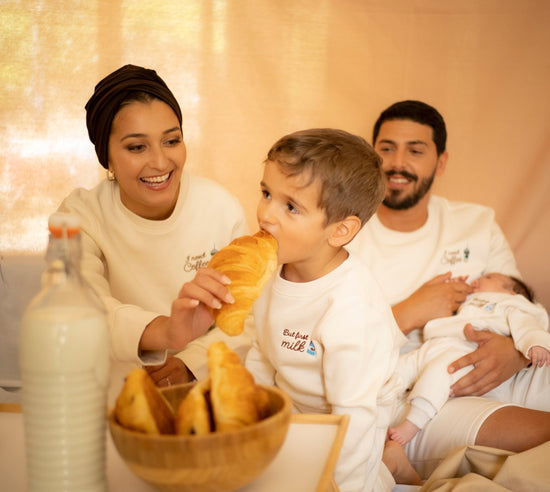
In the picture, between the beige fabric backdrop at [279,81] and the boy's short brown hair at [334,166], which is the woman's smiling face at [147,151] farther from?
the beige fabric backdrop at [279,81]

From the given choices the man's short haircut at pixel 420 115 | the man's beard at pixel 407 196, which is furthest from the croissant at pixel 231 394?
the man's short haircut at pixel 420 115

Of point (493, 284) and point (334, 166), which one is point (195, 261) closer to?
point (334, 166)

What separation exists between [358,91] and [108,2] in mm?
1112

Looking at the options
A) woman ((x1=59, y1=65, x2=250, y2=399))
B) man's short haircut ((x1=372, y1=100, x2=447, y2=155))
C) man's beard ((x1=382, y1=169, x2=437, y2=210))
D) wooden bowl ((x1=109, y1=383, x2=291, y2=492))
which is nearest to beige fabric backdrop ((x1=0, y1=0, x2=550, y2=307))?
man's short haircut ((x1=372, y1=100, x2=447, y2=155))

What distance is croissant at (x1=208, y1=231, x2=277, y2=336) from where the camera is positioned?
1166mm

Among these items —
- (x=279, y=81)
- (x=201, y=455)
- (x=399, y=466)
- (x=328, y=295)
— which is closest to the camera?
(x=201, y=455)

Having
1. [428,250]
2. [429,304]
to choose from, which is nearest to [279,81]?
[428,250]

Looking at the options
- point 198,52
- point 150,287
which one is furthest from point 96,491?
point 198,52

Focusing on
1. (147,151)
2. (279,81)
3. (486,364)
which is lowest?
(486,364)

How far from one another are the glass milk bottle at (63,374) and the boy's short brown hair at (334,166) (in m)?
0.77

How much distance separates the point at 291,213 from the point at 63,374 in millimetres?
826

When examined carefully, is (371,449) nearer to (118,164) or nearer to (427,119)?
(118,164)

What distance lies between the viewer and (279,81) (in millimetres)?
2729

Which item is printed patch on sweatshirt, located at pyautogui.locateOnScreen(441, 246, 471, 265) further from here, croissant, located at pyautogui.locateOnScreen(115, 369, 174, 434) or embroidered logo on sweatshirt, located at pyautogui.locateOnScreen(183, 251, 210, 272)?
croissant, located at pyautogui.locateOnScreen(115, 369, 174, 434)
